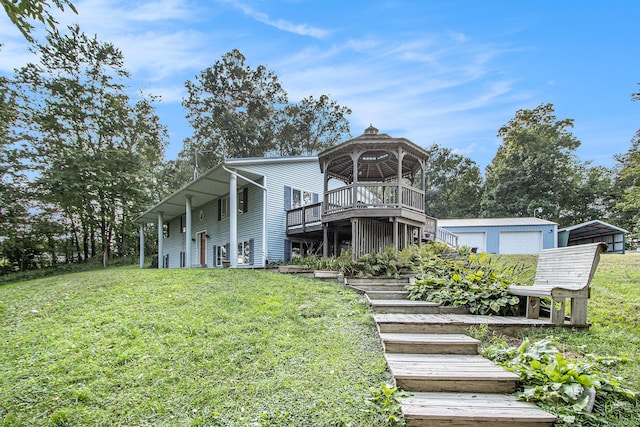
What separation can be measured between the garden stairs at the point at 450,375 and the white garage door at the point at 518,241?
1826 centimetres

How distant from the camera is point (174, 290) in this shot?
→ 7.04m

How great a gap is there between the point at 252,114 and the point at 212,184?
17.9 metres

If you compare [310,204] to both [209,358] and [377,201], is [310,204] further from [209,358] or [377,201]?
[209,358]

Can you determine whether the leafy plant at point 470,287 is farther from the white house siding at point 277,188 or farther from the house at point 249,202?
the white house siding at point 277,188

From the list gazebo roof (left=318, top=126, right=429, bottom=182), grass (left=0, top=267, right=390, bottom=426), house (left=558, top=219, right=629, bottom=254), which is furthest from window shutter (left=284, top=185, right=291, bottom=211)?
house (left=558, top=219, right=629, bottom=254)

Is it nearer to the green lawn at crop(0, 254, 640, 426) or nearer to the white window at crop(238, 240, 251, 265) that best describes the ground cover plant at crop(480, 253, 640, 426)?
the green lawn at crop(0, 254, 640, 426)

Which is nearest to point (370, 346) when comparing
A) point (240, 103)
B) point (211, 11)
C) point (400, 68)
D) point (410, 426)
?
point (410, 426)

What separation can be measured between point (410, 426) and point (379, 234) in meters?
9.24

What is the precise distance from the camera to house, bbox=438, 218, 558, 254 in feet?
67.0

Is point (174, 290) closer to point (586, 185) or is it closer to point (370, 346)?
point (370, 346)

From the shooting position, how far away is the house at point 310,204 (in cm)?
1116

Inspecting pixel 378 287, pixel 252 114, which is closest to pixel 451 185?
pixel 252 114

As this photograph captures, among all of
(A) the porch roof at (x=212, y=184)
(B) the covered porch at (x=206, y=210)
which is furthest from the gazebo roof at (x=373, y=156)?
(B) the covered porch at (x=206, y=210)

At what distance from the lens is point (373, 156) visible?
40.6 ft
